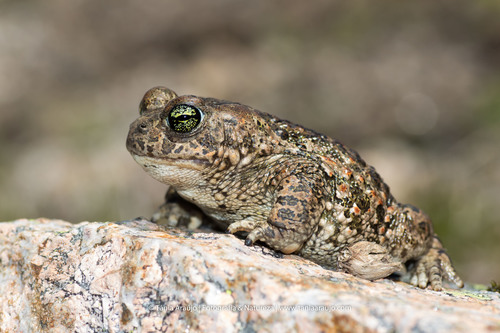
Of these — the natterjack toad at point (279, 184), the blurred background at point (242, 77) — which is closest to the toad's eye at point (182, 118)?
the natterjack toad at point (279, 184)

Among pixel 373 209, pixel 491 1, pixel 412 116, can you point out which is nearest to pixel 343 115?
pixel 412 116

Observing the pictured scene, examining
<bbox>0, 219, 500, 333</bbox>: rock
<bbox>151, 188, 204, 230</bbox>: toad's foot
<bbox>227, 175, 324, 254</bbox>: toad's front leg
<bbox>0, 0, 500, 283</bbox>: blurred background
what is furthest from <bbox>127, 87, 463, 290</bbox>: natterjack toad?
<bbox>0, 0, 500, 283</bbox>: blurred background

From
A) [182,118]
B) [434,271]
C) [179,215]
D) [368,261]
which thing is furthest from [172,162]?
[434,271]

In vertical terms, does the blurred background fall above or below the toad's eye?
above

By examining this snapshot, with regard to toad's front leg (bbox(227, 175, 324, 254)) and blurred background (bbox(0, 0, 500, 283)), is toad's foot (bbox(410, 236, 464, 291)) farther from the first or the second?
blurred background (bbox(0, 0, 500, 283))

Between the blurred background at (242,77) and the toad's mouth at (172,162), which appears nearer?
the toad's mouth at (172,162)

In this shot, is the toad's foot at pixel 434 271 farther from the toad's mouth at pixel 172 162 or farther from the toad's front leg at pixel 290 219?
the toad's mouth at pixel 172 162
